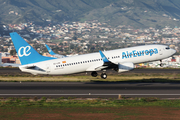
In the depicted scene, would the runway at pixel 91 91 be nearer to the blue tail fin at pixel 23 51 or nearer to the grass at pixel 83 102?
the grass at pixel 83 102

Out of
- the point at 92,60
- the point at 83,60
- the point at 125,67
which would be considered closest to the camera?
the point at 125,67

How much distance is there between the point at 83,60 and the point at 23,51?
10142mm

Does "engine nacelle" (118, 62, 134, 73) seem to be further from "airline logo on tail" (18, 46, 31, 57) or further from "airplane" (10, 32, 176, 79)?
"airline logo on tail" (18, 46, 31, 57)

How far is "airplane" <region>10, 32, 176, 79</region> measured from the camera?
158 ft

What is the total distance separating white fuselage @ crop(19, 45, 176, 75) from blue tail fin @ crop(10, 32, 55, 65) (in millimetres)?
883

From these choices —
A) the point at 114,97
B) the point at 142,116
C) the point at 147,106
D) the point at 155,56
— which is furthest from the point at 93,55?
the point at 142,116

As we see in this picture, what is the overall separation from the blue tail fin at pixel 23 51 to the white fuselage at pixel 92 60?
0.88 metres

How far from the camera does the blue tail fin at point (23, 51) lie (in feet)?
155

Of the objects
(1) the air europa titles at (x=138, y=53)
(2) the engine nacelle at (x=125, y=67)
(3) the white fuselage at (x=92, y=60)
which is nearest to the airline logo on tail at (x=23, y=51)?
(3) the white fuselage at (x=92, y=60)

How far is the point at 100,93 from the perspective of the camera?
40750 mm

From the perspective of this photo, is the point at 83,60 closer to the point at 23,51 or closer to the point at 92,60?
the point at 92,60

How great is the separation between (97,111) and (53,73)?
21581 mm

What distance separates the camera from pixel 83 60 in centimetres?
5159

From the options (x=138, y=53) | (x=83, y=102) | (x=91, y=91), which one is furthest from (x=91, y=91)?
(x=138, y=53)
